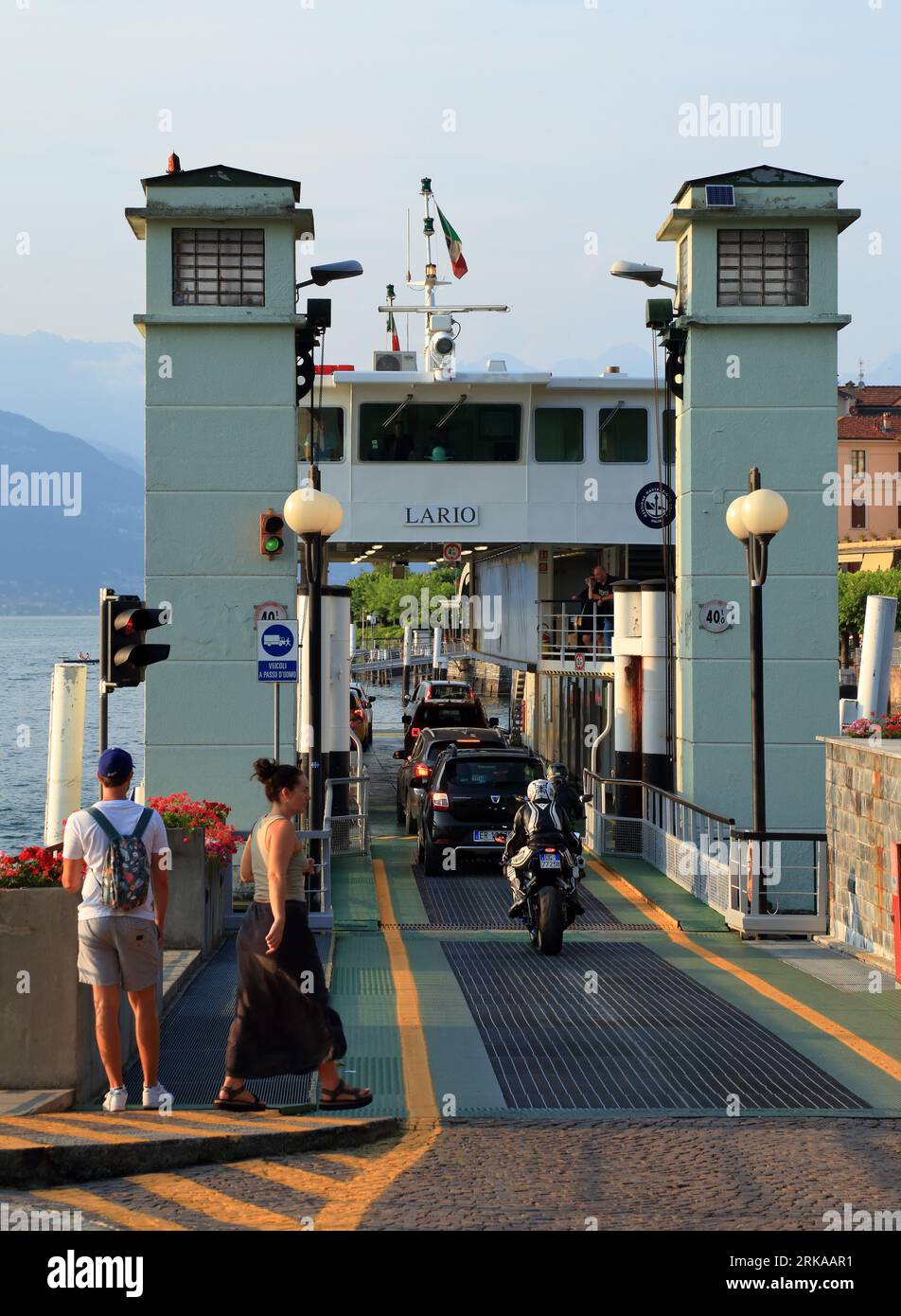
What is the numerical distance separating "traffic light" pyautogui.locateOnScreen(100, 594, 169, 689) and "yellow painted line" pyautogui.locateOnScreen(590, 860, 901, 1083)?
5.15m

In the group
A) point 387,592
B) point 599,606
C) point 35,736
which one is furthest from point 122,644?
point 387,592

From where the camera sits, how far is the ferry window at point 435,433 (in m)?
31.5

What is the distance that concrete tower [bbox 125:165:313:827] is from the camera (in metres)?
17.8

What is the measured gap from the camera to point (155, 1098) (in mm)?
8375

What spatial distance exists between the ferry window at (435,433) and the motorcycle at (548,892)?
17.9m

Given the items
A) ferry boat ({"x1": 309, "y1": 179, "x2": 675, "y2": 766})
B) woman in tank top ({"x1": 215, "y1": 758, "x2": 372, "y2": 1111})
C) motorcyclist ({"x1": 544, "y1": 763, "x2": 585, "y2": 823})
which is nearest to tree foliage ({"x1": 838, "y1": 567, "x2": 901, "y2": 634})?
ferry boat ({"x1": 309, "y1": 179, "x2": 675, "y2": 766})

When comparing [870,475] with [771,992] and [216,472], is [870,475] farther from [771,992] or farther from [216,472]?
[771,992]

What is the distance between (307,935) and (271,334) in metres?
10.5

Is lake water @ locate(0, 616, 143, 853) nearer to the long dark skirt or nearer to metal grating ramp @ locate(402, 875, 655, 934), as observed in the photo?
metal grating ramp @ locate(402, 875, 655, 934)

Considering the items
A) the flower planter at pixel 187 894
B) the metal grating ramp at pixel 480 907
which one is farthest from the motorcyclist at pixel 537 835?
the flower planter at pixel 187 894

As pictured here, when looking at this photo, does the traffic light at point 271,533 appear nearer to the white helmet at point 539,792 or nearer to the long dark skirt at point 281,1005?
the white helmet at point 539,792

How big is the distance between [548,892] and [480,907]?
305 centimetres

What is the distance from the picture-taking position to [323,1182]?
744 cm
